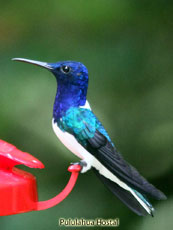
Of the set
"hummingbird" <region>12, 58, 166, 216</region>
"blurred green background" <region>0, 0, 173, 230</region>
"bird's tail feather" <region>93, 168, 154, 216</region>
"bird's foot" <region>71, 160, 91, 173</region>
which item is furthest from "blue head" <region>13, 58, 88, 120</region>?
"blurred green background" <region>0, 0, 173, 230</region>

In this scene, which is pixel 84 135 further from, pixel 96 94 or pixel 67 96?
pixel 96 94

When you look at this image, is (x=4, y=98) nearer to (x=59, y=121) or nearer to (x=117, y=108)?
(x=117, y=108)

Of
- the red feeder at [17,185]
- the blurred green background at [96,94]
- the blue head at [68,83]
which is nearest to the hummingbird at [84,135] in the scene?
the blue head at [68,83]

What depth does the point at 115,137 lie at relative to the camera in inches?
135

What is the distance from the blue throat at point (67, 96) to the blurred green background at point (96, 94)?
123 cm

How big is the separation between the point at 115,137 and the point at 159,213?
62 centimetres

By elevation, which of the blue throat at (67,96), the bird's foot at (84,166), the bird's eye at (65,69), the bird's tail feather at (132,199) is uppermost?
the bird's eye at (65,69)

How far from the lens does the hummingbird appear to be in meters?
2.04

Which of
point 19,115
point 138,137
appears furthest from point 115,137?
point 19,115

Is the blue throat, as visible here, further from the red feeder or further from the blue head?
the red feeder

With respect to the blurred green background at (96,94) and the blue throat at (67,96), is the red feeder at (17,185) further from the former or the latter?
the blurred green background at (96,94)

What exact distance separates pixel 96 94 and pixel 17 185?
1600mm

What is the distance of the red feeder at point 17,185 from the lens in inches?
78.1

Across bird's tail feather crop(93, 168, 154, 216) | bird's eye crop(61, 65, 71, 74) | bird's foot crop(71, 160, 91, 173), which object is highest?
bird's eye crop(61, 65, 71, 74)
